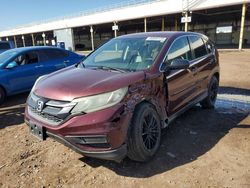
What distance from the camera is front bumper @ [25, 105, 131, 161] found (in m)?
2.88

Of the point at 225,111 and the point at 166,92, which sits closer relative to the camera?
the point at 166,92

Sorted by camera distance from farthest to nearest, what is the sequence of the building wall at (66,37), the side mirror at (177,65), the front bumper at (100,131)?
the building wall at (66,37), the side mirror at (177,65), the front bumper at (100,131)

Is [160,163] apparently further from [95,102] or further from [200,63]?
[200,63]

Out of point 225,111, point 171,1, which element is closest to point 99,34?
point 171,1

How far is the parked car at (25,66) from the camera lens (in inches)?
274

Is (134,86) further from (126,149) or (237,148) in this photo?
(237,148)

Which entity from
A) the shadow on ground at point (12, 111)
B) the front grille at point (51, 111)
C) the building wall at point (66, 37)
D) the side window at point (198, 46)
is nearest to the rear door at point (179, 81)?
the side window at point (198, 46)

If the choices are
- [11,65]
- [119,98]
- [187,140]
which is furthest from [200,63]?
[11,65]

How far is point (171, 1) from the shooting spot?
84.5 ft

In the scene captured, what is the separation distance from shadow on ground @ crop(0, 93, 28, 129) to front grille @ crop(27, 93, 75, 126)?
7.71 feet

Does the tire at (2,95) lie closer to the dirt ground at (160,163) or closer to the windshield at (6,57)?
the windshield at (6,57)

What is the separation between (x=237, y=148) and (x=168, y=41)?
6.80 ft

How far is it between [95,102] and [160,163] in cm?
138

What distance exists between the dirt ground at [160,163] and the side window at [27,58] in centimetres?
281
